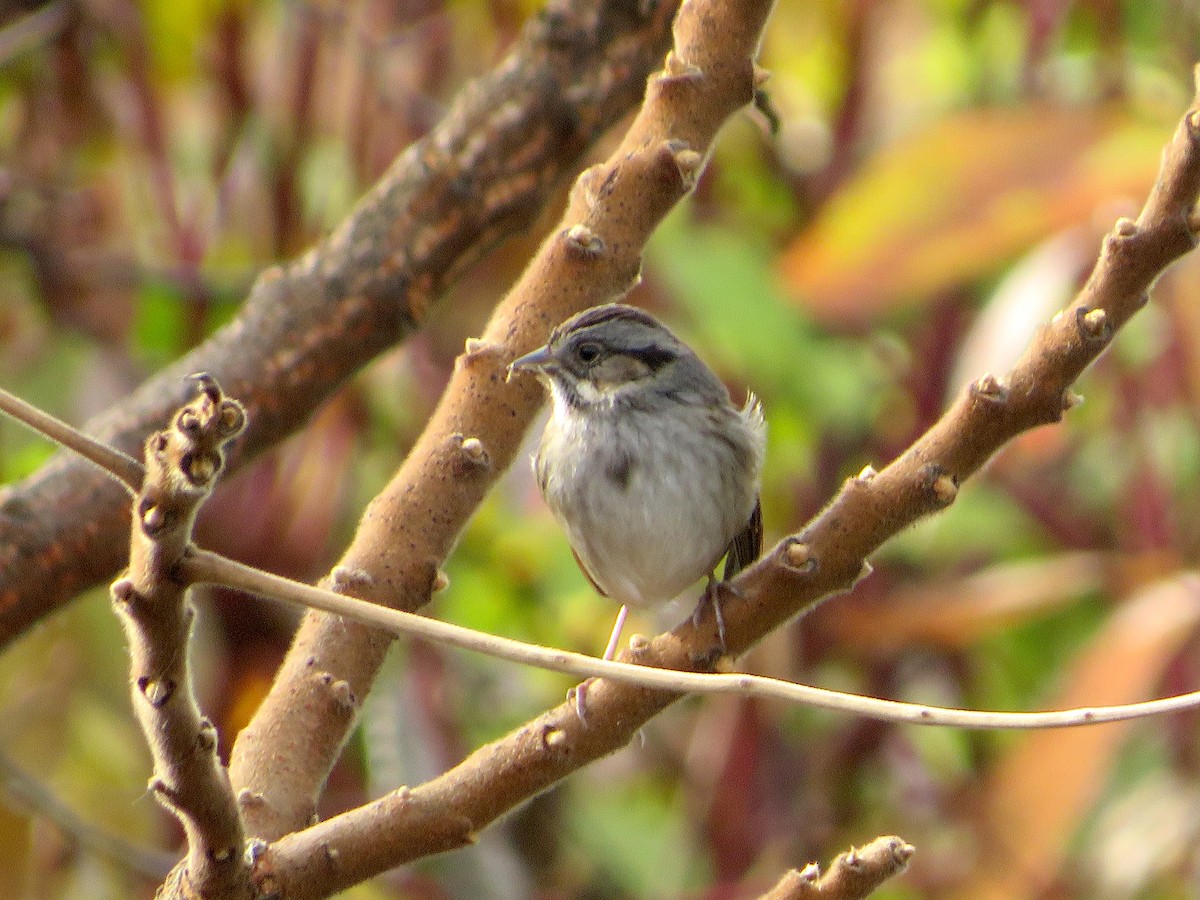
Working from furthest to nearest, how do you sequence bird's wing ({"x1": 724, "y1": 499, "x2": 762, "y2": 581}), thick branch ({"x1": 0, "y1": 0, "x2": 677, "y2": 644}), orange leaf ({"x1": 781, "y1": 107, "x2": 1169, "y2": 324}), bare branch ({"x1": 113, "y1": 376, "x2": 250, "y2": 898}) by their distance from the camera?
orange leaf ({"x1": 781, "y1": 107, "x2": 1169, "y2": 324}) → bird's wing ({"x1": 724, "y1": 499, "x2": 762, "y2": 581}) → thick branch ({"x1": 0, "y1": 0, "x2": 677, "y2": 644}) → bare branch ({"x1": 113, "y1": 376, "x2": 250, "y2": 898})

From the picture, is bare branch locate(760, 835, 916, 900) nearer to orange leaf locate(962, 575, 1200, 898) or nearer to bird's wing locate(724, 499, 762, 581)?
bird's wing locate(724, 499, 762, 581)

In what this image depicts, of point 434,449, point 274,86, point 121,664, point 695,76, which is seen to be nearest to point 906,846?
point 434,449

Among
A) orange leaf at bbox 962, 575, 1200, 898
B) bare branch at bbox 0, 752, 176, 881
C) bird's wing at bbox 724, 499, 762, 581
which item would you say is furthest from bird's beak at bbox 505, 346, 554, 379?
orange leaf at bbox 962, 575, 1200, 898

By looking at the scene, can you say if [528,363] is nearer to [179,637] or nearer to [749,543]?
[179,637]

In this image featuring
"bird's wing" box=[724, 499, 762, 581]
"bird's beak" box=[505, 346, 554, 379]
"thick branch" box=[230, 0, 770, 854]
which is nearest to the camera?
"thick branch" box=[230, 0, 770, 854]

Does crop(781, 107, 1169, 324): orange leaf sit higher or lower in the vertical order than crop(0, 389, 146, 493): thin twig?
higher

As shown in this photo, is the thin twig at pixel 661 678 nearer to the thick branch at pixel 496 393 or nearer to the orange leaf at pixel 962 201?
the thick branch at pixel 496 393

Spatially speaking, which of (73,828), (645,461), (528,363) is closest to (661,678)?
(528,363)
